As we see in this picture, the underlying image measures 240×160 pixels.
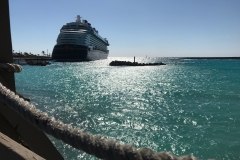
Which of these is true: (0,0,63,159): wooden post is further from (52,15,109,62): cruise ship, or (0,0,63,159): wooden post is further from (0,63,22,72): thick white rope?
(52,15,109,62): cruise ship

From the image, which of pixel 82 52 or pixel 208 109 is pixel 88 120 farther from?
pixel 82 52

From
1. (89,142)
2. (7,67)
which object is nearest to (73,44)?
(7,67)

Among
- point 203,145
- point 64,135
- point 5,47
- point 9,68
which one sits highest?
point 5,47

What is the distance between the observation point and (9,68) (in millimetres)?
2406

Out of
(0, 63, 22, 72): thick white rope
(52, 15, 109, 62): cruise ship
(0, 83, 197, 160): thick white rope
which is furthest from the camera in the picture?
(52, 15, 109, 62): cruise ship

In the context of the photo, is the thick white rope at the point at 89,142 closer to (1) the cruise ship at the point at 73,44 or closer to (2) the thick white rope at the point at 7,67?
(2) the thick white rope at the point at 7,67

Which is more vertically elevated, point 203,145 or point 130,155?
point 130,155

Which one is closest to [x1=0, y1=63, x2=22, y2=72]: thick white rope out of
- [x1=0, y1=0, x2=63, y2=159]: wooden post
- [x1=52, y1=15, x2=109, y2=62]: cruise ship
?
[x1=0, y1=0, x2=63, y2=159]: wooden post

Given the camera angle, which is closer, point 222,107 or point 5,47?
point 5,47

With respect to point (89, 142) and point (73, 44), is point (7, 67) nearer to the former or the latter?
Answer: point (89, 142)

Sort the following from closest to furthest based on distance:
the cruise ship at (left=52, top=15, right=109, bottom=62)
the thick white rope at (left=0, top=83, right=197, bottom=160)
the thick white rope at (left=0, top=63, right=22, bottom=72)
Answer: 1. the thick white rope at (left=0, top=83, right=197, bottom=160)
2. the thick white rope at (left=0, top=63, right=22, bottom=72)
3. the cruise ship at (left=52, top=15, right=109, bottom=62)

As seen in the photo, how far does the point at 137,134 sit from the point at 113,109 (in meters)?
4.54

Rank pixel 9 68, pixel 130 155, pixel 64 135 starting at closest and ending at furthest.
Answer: pixel 130 155 → pixel 64 135 → pixel 9 68

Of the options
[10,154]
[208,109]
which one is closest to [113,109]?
[208,109]
